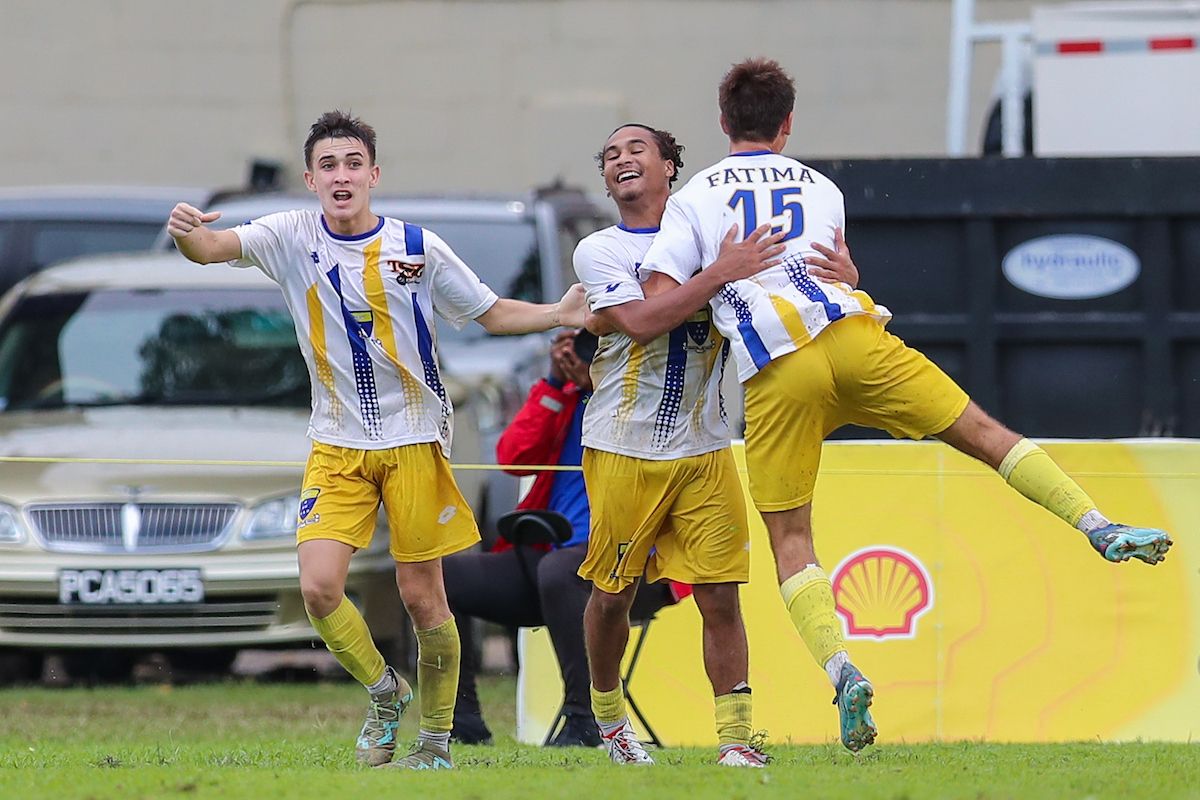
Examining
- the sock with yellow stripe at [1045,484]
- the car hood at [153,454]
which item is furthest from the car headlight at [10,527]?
the sock with yellow stripe at [1045,484]

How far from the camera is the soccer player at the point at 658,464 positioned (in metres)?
6.46

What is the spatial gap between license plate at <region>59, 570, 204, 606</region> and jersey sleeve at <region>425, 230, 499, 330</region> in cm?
305

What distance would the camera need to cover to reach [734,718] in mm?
6480

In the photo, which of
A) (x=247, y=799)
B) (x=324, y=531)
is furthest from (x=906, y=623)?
(x=247, y=799)

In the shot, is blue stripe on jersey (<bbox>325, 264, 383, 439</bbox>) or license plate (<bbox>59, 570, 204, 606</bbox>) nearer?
blue stripe on jersey (<bbox>325, 264, 383, 439</bbox>)

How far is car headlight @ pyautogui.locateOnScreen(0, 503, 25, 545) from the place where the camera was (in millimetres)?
9250

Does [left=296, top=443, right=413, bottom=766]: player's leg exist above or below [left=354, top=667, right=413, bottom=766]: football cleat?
above

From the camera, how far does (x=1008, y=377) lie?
8.66 m

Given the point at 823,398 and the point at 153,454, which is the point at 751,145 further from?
the point at 153,454

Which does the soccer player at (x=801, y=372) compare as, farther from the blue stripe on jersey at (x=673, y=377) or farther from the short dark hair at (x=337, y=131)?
the short dark hair at (x=337, y=131)

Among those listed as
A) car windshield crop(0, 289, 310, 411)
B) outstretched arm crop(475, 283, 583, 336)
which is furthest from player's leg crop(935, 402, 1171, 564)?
car windshield crop(0, 289, 310, 411)

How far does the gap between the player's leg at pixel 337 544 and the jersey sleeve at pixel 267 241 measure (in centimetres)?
58

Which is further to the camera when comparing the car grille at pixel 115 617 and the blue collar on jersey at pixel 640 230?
the car grille at pixel 115 617

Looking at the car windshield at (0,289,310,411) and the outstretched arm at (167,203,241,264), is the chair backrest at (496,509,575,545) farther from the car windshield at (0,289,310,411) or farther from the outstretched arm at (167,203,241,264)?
the car windshield at (0,289,310,411)
